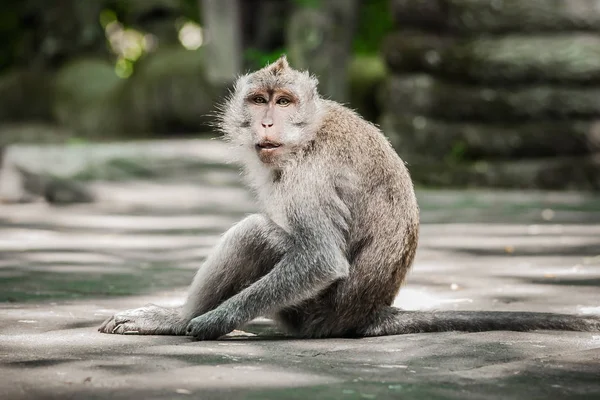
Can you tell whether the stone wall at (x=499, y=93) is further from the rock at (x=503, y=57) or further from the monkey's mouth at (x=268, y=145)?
the monkey's mouth at (x=268, y=145)

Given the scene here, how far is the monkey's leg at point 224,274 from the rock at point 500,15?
30.8 feet

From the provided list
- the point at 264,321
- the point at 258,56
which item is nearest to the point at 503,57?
the point at 258,56

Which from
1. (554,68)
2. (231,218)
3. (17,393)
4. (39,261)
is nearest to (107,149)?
(231,218)

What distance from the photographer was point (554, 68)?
13.3 m

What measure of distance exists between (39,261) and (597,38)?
27.9 feet

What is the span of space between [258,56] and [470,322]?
1465 centimetres

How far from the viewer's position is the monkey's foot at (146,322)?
512 centimetres

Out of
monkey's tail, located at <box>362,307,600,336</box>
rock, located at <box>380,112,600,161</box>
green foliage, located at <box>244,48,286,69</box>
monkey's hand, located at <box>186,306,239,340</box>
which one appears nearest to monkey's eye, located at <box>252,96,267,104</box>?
monkey's hand, located at <box>186,306,239,340</box>

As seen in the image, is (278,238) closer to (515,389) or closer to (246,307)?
(246,307)

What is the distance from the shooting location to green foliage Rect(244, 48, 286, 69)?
18.8 meters

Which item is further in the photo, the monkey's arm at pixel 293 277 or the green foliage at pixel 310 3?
the green foliage at pixel 310 3

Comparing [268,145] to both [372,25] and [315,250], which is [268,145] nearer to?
[315,250]

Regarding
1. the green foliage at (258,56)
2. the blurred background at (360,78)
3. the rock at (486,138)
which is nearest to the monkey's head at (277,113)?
the blurred background at (360,78)

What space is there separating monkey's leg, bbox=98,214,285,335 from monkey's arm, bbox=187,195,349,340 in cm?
10
